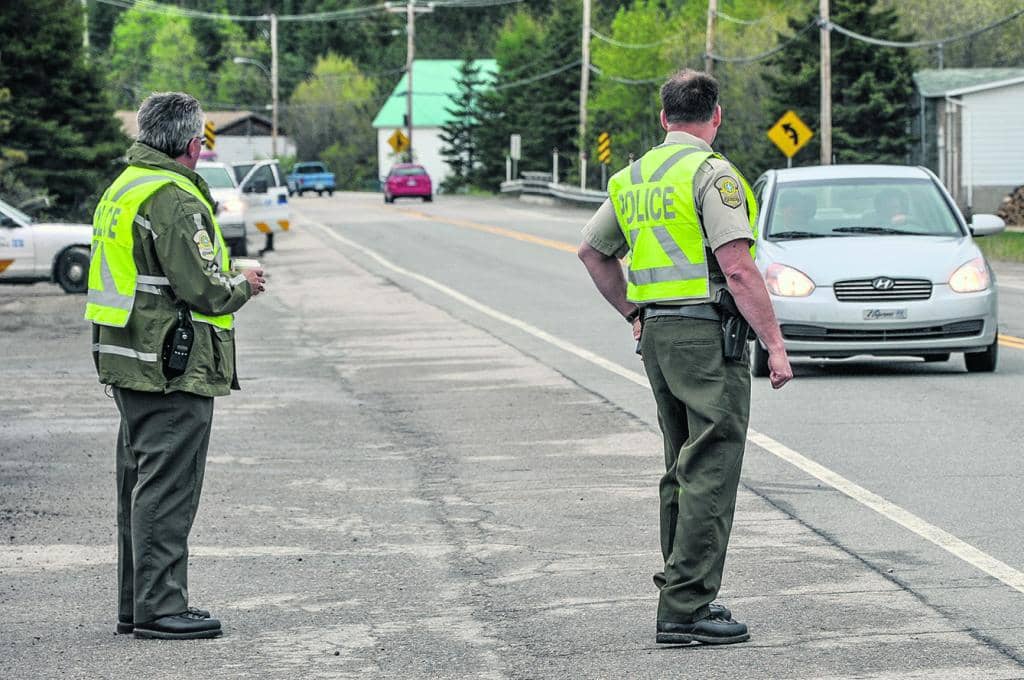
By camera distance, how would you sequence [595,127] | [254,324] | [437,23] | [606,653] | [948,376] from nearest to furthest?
[606,653]
[948,376]
[254,324]
[595,127]
[437,23]

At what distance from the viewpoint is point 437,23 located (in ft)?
452

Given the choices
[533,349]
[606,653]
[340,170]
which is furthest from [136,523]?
[340,170]

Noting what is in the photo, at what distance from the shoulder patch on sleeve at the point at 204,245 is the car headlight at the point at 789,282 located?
777 centimetres

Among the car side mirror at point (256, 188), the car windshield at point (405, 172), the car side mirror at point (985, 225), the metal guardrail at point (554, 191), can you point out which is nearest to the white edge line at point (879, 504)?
the car side mirror at point (985, 225)

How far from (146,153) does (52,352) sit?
1139 cm

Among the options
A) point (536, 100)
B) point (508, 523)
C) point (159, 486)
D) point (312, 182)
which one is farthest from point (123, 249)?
point (536, 100)

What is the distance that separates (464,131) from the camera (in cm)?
10781

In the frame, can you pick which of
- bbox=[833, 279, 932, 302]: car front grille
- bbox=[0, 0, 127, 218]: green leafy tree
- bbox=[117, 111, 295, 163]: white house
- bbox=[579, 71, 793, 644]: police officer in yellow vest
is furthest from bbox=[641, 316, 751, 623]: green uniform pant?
bbox=[117, 111, 295, 163]: white house

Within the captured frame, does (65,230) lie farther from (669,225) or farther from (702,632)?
(702,632)

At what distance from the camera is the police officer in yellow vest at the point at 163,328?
20.1 ft

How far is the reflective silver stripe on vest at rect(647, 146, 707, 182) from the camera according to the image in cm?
601

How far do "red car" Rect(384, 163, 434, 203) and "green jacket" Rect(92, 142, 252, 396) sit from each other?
2324 inches

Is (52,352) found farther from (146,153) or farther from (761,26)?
(761,26)

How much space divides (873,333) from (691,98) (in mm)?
7525
